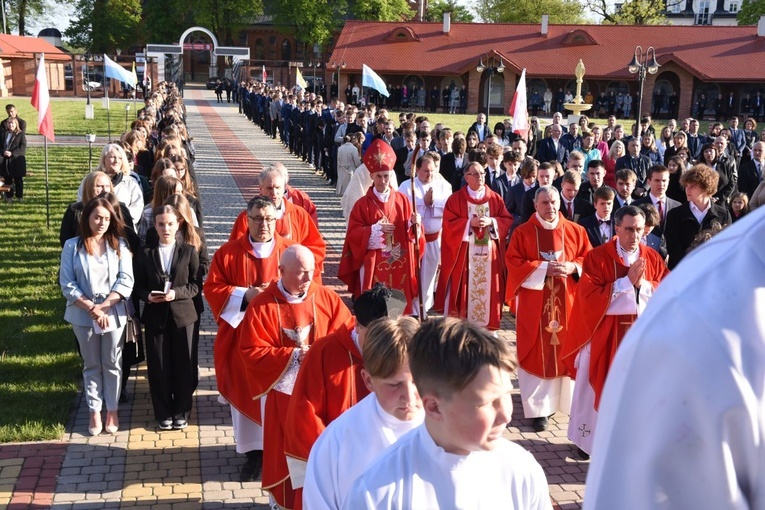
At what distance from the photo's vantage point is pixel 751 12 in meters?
68.3

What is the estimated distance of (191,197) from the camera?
923cm

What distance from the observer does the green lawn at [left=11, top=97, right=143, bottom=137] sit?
34688 millimetres

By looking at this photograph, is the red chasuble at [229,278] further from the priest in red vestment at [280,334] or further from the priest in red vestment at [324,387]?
the priest in red vestment at [324,387]

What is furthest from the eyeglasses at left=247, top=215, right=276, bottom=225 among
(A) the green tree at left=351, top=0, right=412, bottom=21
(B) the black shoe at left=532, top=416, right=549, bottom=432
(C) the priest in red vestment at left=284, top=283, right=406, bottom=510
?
(A) the green tree at left=351, top=0, right=412, bottom=21

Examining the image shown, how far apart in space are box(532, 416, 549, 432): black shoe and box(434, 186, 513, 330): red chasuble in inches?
81.3

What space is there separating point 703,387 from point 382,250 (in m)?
8.32

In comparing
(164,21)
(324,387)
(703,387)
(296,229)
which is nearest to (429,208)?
(296,229)

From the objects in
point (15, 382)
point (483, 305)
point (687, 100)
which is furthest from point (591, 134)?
point (687, 100)

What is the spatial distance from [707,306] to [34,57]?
64891mm

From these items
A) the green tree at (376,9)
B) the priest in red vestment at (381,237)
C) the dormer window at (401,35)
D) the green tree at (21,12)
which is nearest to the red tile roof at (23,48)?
the green tree at (21,12)

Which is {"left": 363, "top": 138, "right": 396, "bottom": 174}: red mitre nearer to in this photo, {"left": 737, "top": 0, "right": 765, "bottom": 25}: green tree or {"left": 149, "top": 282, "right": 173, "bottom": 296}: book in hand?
{"left": 149, "top": 282, "right": 173, "bottom": 296}: book in hand

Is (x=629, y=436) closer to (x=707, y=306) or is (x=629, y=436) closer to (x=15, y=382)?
(x=707, y=306)

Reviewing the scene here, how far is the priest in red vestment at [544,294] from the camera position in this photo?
24.6ft

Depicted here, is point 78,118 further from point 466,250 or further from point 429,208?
point 466,250
